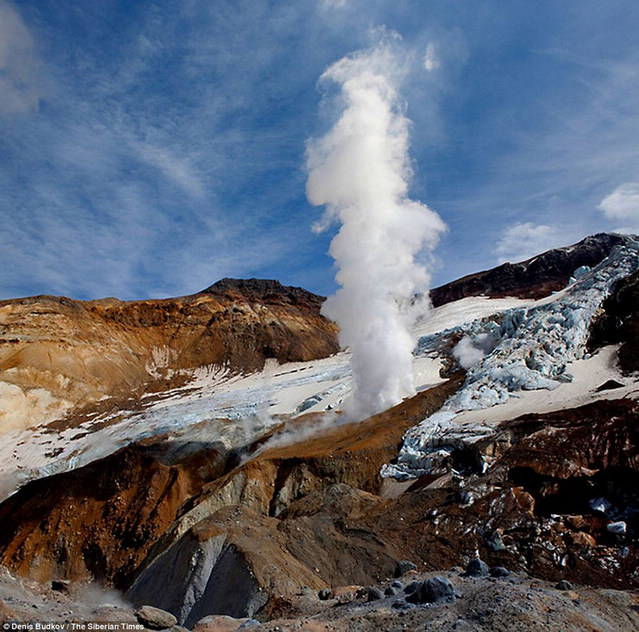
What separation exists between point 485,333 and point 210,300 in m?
55.6

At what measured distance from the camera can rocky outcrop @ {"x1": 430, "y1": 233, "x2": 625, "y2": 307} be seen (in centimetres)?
8694

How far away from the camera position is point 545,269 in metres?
90.2

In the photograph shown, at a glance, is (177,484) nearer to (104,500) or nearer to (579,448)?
(104,500)

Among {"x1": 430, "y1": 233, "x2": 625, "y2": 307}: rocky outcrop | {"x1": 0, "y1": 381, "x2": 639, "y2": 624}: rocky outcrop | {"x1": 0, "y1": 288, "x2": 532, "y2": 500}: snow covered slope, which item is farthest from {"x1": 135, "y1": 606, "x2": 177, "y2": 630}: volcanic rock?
{"x1": 430, "y1": 233, "x2": 625, "y2": 307}: rocky outcrop

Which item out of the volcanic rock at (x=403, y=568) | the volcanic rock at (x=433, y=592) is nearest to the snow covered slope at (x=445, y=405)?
the volcanic rock at (x=403, y=568)

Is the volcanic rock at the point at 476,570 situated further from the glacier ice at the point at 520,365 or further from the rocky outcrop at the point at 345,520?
the glacier ice at the point at 520,365

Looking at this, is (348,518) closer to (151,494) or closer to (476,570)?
(476,570)

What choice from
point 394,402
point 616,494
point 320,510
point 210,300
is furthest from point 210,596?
point 210,300

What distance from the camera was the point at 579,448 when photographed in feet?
50.2

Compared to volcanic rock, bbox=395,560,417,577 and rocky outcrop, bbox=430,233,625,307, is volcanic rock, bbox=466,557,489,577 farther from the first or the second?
rocky outcrop, bbox=430,233,625,307

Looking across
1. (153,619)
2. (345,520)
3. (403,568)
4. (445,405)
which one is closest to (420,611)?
(153,619)

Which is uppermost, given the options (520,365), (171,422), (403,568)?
(171,422)

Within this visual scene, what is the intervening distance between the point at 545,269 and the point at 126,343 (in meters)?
76.6

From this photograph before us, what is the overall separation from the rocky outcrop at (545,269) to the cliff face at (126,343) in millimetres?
34438
